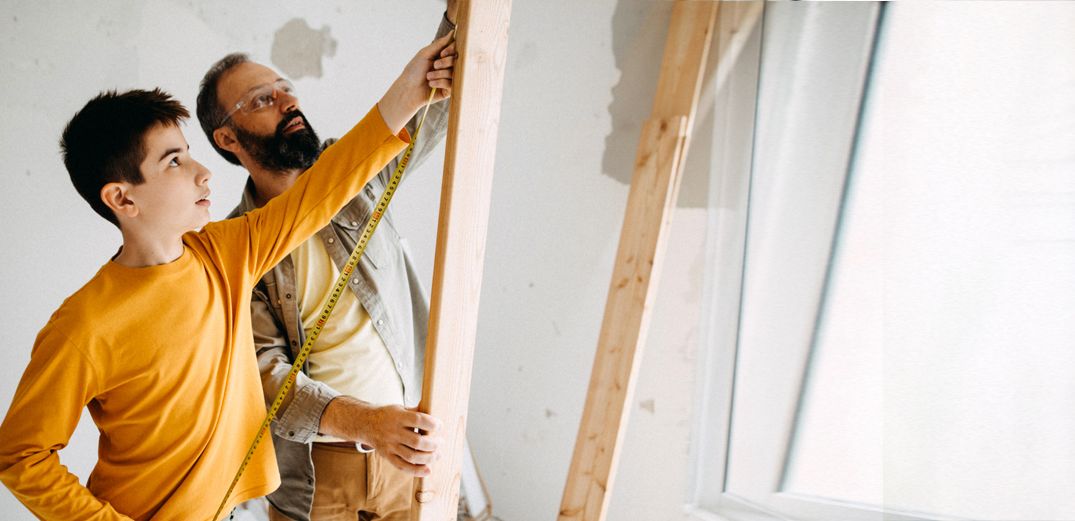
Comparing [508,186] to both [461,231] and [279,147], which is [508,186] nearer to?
[279,147]

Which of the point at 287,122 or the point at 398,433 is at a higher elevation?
the point at 287,122

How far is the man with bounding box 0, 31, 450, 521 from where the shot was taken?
3.38ft

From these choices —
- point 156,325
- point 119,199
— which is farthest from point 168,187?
point 156,325

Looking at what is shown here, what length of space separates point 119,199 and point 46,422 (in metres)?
0.35

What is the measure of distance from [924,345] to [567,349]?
3.55 feet

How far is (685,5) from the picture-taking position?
6.39ft

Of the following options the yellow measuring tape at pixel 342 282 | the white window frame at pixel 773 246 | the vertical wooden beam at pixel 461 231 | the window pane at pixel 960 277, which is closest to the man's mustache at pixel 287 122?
the yellow measuring tape at pixel 342 282

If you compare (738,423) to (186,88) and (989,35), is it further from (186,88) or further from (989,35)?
(186,88)

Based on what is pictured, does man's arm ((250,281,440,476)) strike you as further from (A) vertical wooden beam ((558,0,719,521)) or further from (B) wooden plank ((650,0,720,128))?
(B) wooden plank ((650,0,720,128))

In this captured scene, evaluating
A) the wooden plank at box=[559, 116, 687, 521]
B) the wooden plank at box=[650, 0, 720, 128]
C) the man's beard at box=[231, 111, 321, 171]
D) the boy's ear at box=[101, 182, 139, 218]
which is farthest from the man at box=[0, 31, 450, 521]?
the wooden plank at box=[650, 0, 720, 128]

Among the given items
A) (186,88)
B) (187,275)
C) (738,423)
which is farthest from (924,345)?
(186,88)

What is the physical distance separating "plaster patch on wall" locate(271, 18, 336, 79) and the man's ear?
0.25 meters

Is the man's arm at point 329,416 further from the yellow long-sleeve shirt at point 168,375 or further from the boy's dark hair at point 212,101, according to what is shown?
the boy's dark hair at point 212,101

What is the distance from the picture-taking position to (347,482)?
5.06 ft
